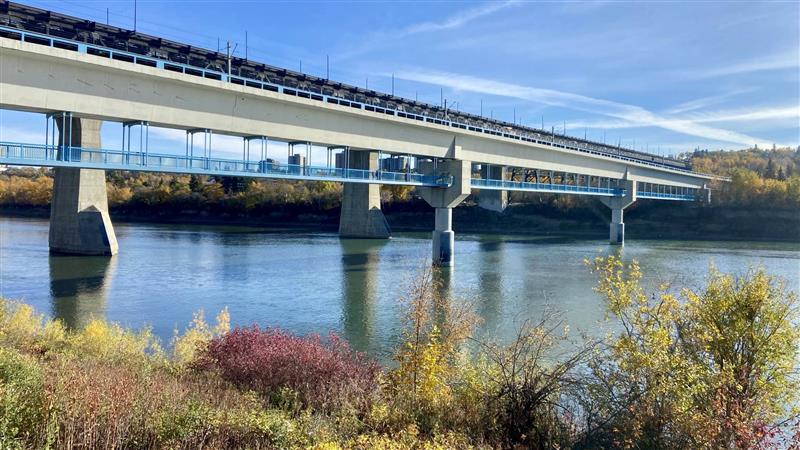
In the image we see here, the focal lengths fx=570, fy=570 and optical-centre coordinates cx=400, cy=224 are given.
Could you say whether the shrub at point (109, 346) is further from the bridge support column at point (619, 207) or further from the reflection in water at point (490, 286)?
the bridge support column at point (619, 207)

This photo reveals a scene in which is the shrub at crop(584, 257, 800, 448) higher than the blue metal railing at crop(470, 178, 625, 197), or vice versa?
the blue metal railing at crop(470, 178, 625, 197)

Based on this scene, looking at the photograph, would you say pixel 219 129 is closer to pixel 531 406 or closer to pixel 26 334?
pixel 26 334

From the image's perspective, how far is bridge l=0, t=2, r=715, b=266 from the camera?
21578 millimetres

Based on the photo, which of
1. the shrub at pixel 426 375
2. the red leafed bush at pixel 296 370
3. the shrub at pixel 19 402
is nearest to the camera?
the shrub at pixel 19 402

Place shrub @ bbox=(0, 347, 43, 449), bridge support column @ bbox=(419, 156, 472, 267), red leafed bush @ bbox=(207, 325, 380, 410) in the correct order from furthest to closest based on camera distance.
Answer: bridge support column @ bbox=(419, 156, 472, 267), red leafed bush @ bbox=(207, 325, 380, 410), shrub @ bbox=(0, 347, 43, 449)

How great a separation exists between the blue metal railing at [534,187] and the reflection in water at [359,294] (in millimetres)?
10281

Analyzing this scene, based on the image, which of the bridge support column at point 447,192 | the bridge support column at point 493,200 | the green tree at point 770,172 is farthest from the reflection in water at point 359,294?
the green tree at point 770,172

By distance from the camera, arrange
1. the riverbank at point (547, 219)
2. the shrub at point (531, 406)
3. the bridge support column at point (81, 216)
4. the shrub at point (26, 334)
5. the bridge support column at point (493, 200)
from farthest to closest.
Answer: the bridge support column at point (493, 200) < the riverbank at point (547, 219) < the bridge support column at point (81, 216) < the shrub at point (26, 334) < the shrub at point (531, 406)

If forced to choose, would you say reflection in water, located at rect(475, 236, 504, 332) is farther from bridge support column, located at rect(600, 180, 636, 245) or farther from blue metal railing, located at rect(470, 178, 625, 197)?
bridge support column, located at rect(600, 180, 636, 245)

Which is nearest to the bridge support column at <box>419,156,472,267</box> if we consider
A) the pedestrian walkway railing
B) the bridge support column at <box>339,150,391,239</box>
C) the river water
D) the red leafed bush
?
the river water

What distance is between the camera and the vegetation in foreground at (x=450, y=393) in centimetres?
723

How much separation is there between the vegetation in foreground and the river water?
381cm

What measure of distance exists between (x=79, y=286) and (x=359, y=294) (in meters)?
14.0

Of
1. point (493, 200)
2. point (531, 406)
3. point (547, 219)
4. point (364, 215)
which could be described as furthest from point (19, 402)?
point (493, 200)
